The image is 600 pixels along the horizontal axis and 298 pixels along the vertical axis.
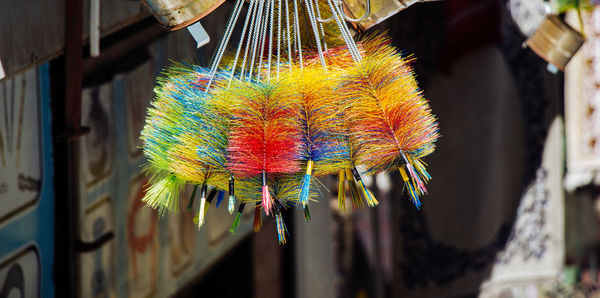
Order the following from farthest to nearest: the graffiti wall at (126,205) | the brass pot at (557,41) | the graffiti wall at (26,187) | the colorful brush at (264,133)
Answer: the brass pot at (557,41) → the graffiti wall at (126,205) → the graffiti wall at (26,187) → the colorful brush at (264,133)

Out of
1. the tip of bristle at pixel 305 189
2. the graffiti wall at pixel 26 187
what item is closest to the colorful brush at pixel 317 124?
the tip of bristle at pixel 305 189

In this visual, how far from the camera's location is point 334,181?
2.18 metres

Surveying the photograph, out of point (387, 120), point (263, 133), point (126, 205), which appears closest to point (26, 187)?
point (126, 205)

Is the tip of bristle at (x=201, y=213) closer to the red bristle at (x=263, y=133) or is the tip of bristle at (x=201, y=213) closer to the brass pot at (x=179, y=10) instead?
the red bristle at (x=263, y=133)

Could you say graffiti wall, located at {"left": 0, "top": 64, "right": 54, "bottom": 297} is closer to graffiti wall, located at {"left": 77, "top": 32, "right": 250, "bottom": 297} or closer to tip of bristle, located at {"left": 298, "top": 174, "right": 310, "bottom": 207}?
graffiti wall, located at {"left": 77, "top": 32, "right": 250, "bottom": 297}

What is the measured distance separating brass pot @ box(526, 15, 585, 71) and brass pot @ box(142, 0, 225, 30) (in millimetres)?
985

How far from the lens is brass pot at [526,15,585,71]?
1.45 m

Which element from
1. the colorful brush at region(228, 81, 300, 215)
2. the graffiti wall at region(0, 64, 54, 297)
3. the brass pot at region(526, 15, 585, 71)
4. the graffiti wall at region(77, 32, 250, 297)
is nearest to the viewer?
the colorful brush at region(228, 81, 300, 215)

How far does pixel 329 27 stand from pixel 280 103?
0.21 meters

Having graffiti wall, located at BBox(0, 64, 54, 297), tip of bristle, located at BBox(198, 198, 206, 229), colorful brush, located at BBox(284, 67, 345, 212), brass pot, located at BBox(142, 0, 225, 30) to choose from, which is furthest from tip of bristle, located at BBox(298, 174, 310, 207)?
graffiti wall, located at BBox(0, 64, 54, 297)

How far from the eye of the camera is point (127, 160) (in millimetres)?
1423

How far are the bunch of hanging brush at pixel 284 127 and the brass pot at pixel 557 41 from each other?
78 centimetres

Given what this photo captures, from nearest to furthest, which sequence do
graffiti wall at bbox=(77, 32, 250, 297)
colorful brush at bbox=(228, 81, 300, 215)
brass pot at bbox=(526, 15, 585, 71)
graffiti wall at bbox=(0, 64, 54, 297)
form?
colorful brush at bbox=(228, 81, 300, 215) < graffiti wall at bbox=(0, 64, 54, 297) < graffiti wall at bbox=(77, 32, 250, 297) < brass pot at bbox=(526, 15, 585, 71)

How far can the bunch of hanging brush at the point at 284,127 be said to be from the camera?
0.80 meters
